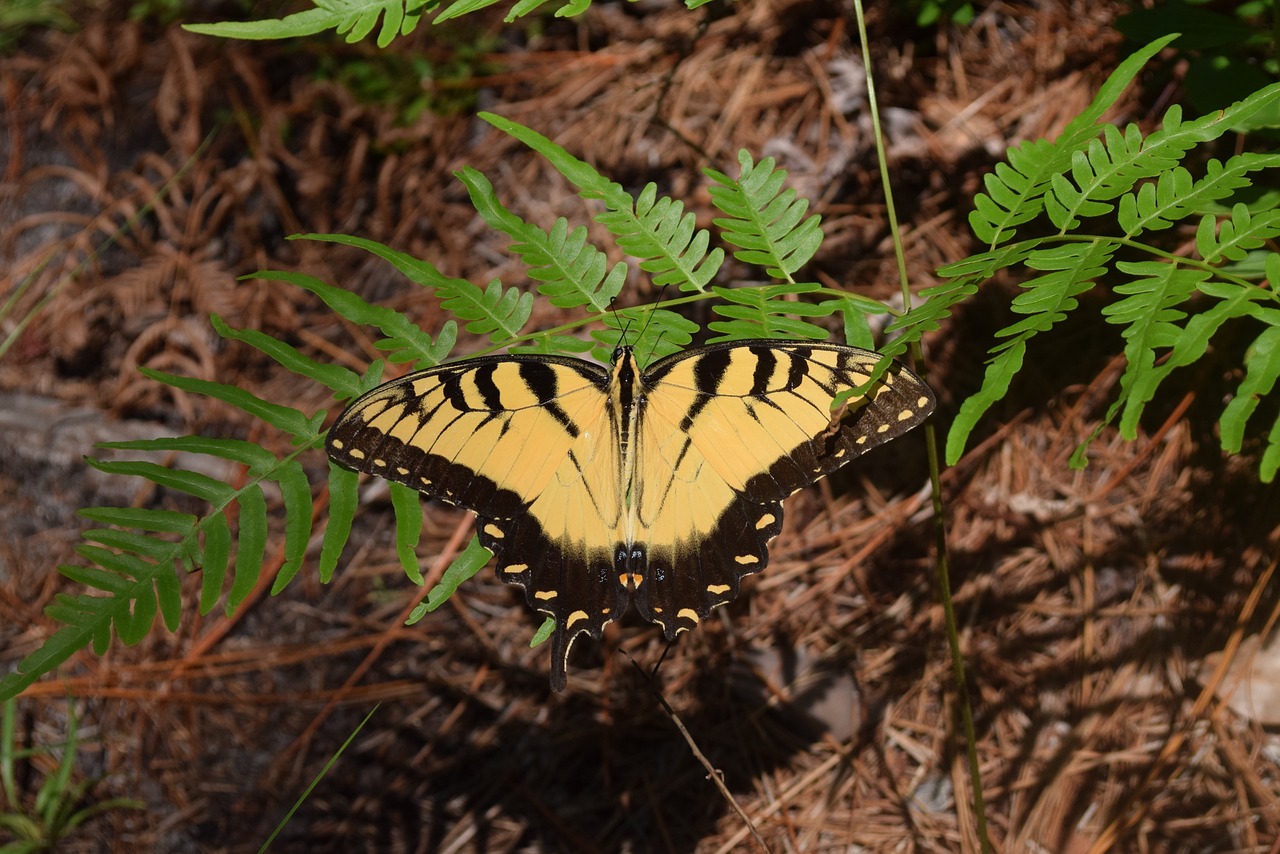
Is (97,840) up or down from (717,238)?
down

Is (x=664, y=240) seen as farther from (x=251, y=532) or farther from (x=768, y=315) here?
(x=251, y=532)

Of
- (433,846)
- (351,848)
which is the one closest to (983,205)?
(433,846)

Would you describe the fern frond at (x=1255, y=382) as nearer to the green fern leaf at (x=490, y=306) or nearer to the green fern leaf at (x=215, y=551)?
the green fern leaf at (x=490, y=306)

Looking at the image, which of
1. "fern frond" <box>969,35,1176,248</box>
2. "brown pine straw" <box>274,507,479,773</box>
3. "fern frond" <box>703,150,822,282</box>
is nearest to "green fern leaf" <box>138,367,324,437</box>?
"fern frond" <box>703,150,822,282</box>

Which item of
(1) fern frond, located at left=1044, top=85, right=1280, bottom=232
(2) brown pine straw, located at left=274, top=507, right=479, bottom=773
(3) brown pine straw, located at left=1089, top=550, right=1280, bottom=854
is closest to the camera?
(1) fern frond, located at left=1044, top=85, right=1280, bottom=232

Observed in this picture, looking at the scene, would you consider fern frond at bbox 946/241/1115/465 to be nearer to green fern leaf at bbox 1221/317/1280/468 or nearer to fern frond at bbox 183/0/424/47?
green fern leaf at bbox 1221/317/1280/468

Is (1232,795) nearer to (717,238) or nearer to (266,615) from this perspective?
(717,238)

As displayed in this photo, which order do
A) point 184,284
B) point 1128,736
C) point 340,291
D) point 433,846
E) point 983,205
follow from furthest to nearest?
1. point 184,284
2. point 433,846
3. point 1128,736
4. point 340,291
5. point 983,205
